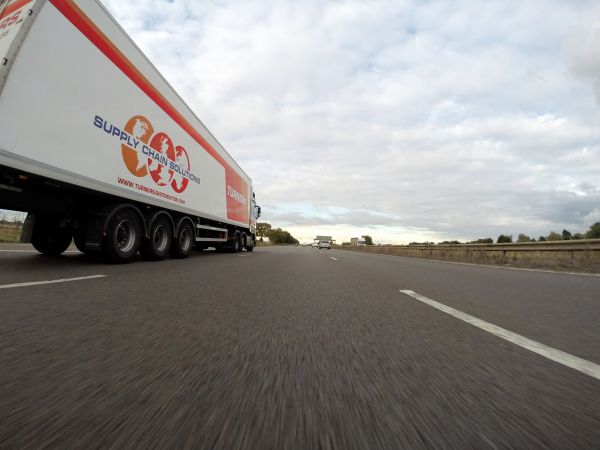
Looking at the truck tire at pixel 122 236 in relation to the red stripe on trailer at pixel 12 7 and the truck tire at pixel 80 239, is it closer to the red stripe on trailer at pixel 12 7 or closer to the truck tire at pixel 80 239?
the truck tire at pixel 80 239

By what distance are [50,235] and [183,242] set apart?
11.1ft

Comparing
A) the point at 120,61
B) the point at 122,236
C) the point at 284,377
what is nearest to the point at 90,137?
the point at 120,61

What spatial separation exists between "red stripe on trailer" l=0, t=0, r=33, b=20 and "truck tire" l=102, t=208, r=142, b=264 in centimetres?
352

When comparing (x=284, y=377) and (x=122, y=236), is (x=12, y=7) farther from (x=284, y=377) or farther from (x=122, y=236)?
(x=284, y=377)

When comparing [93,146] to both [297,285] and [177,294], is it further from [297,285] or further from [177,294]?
[297,285]

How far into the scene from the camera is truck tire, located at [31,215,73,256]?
776cm

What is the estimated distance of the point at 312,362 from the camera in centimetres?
196

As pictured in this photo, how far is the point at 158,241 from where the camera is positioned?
9.18m

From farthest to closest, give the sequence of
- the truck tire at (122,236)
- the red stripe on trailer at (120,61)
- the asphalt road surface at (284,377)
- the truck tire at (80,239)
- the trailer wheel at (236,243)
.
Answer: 1. the trailer wheel at (236,243)
2. the truck tire at (80,239)
3. the truck tire at (122,236)
4. the red stripe on trailer at (120,61)
5. the asphalt road surface at (284,377)

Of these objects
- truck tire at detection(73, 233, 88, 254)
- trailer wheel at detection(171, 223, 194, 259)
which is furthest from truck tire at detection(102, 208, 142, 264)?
trailer wheel at detection(171, 223, 194, 259)

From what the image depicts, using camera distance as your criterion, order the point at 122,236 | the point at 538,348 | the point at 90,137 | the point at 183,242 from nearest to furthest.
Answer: the point at 538,348 < the point at 90,137 < the point at 122,236 < the point at 183,242

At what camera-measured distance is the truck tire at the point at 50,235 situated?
7.76 m

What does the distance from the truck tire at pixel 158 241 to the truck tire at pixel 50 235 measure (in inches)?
70.2

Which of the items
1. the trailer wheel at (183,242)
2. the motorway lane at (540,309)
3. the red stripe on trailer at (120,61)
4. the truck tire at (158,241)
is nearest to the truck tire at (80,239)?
the truck tire at (158,241)
